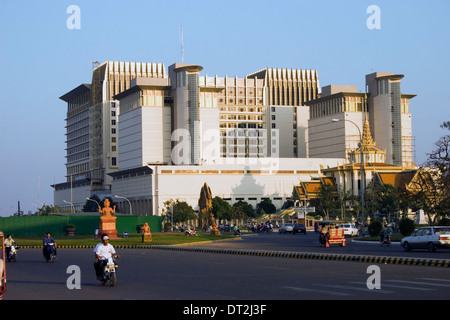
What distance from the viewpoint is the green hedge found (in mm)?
89312

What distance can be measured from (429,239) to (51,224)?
5844cm

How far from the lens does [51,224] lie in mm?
92375

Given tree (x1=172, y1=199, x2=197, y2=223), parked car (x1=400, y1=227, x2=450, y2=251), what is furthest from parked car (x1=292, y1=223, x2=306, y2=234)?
parked car (x1=400, y1=227, x2=450, y2=251)

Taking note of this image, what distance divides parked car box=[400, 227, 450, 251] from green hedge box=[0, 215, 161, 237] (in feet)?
183

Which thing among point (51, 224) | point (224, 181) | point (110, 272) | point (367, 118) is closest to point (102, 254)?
point (110, 272)

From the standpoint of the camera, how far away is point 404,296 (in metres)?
19.3

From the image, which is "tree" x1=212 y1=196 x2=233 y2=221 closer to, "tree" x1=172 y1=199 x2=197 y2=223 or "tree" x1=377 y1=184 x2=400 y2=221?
"tree" x1=172 y1=199 x2=197 y2=223

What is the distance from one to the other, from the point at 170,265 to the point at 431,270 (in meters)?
11.5

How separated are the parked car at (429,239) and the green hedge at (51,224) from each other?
55.8 metres

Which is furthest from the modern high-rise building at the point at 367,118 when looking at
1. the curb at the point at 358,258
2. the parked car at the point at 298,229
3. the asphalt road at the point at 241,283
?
the asphalt road at the point at 241,283

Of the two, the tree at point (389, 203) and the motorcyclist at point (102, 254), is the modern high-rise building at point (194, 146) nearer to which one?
the tree at point (389, 203)

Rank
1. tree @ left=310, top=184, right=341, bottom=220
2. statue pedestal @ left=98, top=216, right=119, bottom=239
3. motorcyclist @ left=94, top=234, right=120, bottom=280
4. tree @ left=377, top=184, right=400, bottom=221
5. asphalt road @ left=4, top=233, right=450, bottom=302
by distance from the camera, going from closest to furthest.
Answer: asphalt road @ left=4, top=233, right=450, bottom=302 < motorcyclist @ left=94, top=234, right=120, bottom=280 < statue pedestal @ left=98, top=216, right=119, bottom=239 < tree @ left=377, top=184, right=400, bottom=221 < tree @ left=310, top=184, right=341, bottom=220

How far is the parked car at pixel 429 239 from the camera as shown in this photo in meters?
42.4

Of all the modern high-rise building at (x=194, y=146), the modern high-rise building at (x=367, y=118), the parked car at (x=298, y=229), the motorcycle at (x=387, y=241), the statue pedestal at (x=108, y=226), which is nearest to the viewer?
the motorcycle at (x=387, y=241)
